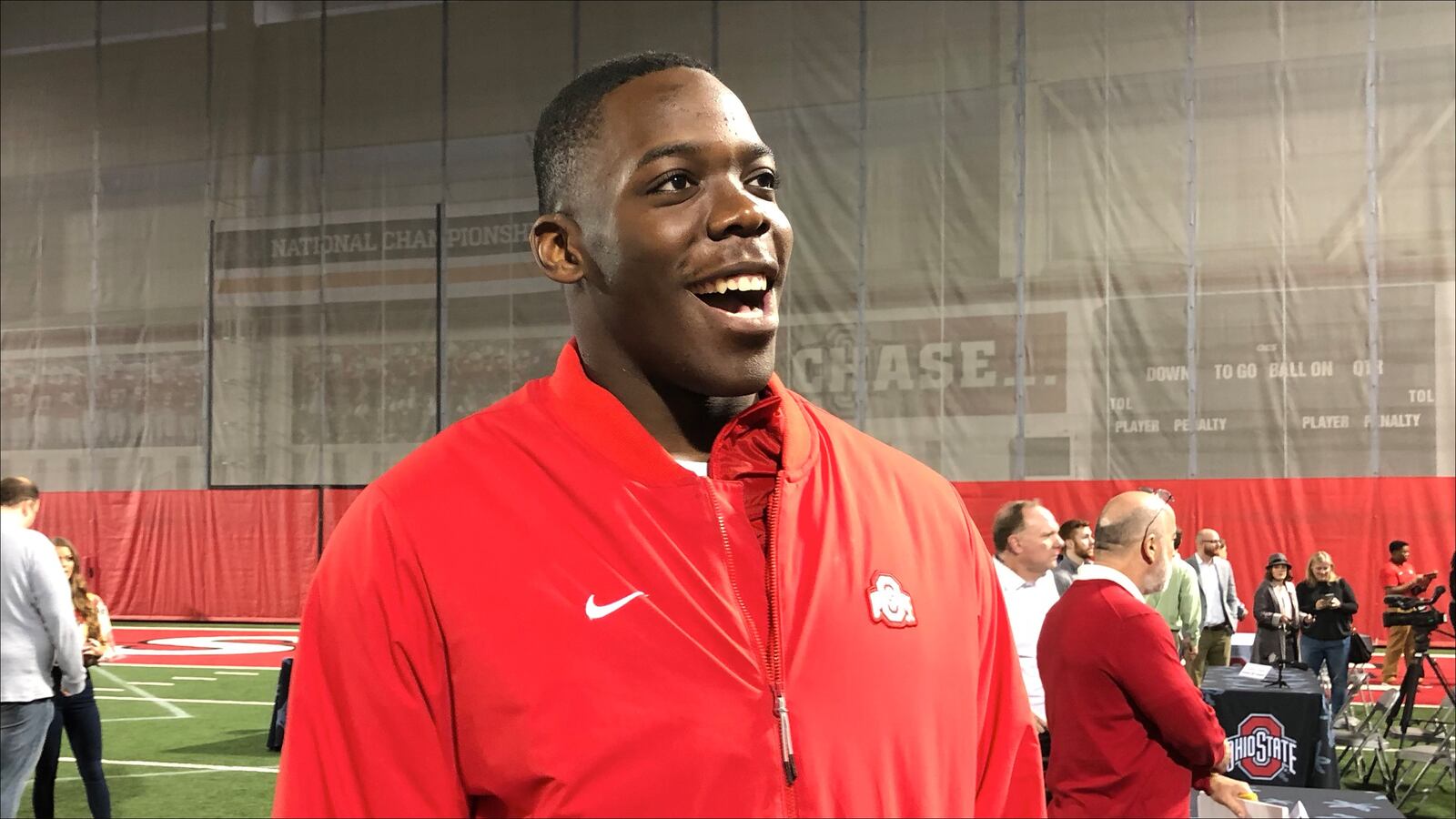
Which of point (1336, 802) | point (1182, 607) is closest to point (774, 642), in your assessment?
point (1336, 802)

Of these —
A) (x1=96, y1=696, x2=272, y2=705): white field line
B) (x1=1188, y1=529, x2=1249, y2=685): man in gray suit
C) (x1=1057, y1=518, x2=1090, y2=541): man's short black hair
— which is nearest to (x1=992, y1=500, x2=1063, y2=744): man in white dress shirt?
(x1=1057, y1=518, x2=1090, y2=541): man's short black hair

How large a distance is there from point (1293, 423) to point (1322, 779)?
38.4ft

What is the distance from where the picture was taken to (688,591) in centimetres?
124

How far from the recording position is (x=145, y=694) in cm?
1281

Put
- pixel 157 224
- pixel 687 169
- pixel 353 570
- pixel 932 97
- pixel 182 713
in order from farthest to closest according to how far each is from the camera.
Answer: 1. pixel 157 224
2. pixel 932 97
3. pixel 182 713
4. pixel 687 169
5. pixel 353 570

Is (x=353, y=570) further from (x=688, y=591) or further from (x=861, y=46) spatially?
(x=861, y=46)

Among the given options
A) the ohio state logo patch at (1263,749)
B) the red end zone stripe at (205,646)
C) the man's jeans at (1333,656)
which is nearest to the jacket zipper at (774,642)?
the ohio state logo patch at (1263,749)

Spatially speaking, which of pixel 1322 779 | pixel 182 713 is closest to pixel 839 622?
pixel 1322 779

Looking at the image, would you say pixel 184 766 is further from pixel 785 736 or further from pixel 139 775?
pixel 785 736

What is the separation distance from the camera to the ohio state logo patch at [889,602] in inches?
49.3

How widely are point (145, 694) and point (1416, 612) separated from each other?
11205mm

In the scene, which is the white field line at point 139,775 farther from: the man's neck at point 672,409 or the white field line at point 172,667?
the man's neck at point 672,409

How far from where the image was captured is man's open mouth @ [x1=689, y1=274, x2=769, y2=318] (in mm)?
1276

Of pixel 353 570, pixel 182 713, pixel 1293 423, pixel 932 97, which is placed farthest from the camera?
pixel 932 97
